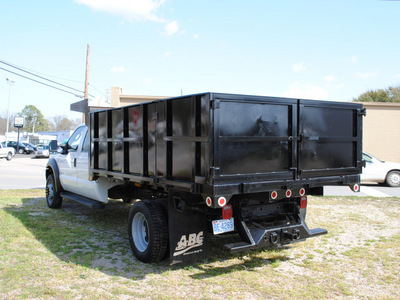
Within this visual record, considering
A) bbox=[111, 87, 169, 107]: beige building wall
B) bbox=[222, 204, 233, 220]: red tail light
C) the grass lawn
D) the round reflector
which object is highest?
bbox=[111, 87, 169, 107]: beige building wall

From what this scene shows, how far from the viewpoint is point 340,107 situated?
5301mm

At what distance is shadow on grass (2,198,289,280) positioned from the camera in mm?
4988

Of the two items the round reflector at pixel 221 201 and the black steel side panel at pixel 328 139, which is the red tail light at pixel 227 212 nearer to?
the round reflector at pixel 221 201

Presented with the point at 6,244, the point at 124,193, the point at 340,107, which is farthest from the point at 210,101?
the point at 6,244

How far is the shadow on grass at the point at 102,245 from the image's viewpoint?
499 centimetres

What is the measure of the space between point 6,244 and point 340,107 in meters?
5.51

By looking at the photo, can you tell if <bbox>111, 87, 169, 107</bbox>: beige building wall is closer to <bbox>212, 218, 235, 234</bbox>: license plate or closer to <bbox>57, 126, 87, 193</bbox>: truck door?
<bbox>57, 126, 87, 193</bbox>: truck door

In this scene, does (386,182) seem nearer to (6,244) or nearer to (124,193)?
→ (124,193)

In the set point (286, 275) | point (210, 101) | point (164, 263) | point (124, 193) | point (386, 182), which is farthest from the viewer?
point (386, 182)

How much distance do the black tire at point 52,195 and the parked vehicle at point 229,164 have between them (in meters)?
3.68

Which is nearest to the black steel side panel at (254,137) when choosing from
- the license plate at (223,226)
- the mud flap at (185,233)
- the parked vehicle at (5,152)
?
the license plate at (223,226)

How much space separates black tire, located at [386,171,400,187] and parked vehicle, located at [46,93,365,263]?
1068 centimetres

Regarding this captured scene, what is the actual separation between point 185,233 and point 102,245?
189 centimetres

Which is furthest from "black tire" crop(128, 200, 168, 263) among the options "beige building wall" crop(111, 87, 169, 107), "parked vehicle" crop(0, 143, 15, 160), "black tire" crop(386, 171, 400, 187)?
"parked vehicle" crop(0, 143, 15, 160)
